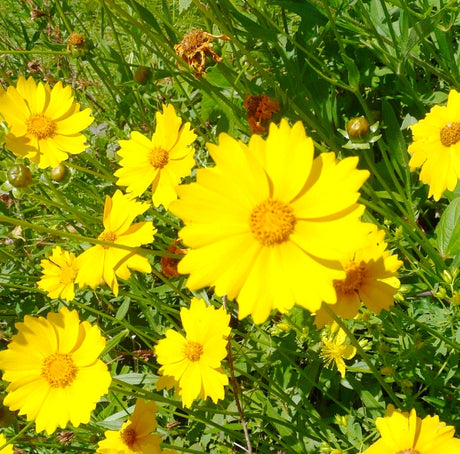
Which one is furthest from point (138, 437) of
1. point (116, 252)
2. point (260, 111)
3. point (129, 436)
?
point (260, 111)

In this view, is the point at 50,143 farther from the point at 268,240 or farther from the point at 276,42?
the point at 268,240

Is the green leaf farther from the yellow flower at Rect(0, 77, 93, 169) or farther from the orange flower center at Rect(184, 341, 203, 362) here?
the yellow flower at Rect(0, 77, 93, 169)

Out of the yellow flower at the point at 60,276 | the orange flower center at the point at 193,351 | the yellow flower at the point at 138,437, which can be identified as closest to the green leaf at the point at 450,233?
the orange flower center at the point at 193,351

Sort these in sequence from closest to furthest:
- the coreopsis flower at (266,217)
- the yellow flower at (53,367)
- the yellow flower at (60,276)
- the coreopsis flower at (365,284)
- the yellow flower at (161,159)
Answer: the coreopsis flower at (266,217) < the coreopsis flower at (365,284) < the yellow flower at (53,367) < the yellow flower at (161,159) < the yellow flower at (60,276)

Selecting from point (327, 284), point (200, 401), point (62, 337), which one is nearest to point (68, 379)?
point (62, 337)

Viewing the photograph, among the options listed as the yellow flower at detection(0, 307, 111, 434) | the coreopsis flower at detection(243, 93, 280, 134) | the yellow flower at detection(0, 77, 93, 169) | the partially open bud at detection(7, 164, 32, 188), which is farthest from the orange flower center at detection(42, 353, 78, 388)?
the coreopsis flower at detection(243, 93, 280, 134)

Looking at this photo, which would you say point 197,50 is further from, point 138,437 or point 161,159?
point 138,437

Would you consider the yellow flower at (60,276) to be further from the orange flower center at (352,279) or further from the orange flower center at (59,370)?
the orange flower center at (352,279)
